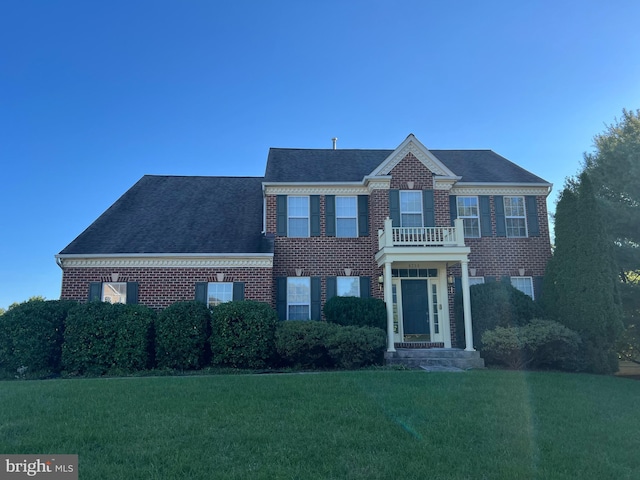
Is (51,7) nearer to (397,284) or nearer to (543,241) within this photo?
(397,284)

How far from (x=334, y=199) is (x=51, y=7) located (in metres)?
9.82

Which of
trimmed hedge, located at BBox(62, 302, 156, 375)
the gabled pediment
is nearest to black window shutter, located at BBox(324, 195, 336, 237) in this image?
the gabled pediment

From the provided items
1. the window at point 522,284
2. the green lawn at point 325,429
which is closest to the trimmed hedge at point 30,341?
the green lawn at point 325,429

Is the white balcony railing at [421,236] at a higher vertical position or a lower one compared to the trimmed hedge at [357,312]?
higher

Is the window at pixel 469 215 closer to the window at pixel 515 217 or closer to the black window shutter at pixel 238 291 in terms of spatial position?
the window at pixel 515 217

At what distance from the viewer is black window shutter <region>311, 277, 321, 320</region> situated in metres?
15.6

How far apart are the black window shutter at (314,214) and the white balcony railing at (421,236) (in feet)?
7.45

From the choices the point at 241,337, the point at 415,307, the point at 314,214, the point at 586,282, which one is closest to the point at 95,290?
the point at 241,337

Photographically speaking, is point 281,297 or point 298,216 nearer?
point 281,297

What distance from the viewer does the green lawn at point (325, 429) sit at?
4969 millimetres

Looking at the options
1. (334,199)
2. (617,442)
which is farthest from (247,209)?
(617,442)

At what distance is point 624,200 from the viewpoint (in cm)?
1819

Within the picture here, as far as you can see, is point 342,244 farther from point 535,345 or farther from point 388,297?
point 535,345

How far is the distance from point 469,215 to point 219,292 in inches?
368
